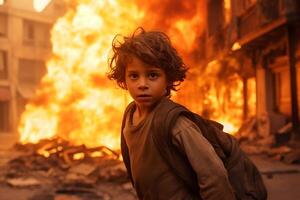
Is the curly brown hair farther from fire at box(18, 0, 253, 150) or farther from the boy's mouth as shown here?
fire at box(18, 0, 253, 150)

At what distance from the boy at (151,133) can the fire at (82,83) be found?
12211 mm

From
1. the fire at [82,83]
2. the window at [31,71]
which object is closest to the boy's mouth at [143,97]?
the fire at [82,83]

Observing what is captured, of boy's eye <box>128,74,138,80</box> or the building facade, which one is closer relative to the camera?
boy's eye <box>128,74,138,80</box>

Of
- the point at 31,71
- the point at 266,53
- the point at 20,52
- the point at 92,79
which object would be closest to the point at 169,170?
the point at 266,53

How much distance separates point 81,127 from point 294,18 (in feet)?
28.5

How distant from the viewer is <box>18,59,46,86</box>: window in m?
31.6

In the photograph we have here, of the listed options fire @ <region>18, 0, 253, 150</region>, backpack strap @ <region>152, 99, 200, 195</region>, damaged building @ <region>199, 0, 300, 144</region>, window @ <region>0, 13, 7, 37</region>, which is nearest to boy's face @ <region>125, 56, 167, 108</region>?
backpack strap @ <region>152, 99, 200, 195</region>

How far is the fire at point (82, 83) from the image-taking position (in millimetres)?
14898

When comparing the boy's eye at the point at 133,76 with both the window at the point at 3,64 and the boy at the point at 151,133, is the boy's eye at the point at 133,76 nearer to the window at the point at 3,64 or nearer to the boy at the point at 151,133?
the boy at the point at 151,133

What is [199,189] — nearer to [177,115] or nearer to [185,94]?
[177,115]

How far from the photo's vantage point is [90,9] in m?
16.1

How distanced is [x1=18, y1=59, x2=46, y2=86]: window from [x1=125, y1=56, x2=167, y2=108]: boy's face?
1228 inches

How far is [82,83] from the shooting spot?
15508 millimetres

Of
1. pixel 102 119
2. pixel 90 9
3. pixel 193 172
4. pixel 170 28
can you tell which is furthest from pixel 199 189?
pixel 170 28
